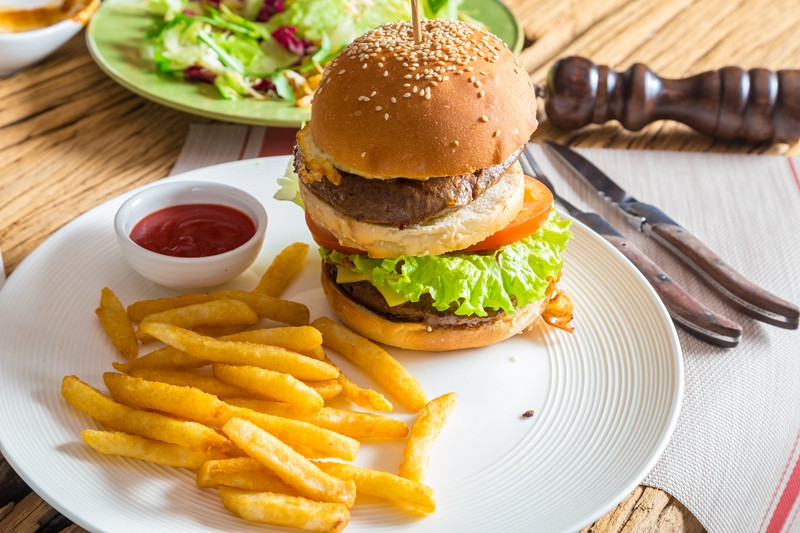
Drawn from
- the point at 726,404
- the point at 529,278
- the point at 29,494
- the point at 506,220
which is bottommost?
the point at 29,494

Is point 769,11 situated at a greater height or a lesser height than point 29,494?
greater

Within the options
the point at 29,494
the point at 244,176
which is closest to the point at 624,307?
the point at 244,176

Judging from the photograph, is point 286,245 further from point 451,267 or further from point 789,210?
point 789,210

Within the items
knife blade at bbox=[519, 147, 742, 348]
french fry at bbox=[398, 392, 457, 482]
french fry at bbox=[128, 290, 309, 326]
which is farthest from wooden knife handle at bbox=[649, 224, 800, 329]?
french fry at bbox=[128, 290, 309, 326]

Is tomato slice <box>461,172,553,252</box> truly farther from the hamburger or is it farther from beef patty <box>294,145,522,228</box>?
beef patty <box>294,145,522,228</box>

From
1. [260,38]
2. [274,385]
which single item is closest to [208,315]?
[274,385]

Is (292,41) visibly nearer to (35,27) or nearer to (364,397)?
(35,27)

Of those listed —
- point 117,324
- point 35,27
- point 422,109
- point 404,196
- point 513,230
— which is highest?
point 422,109
